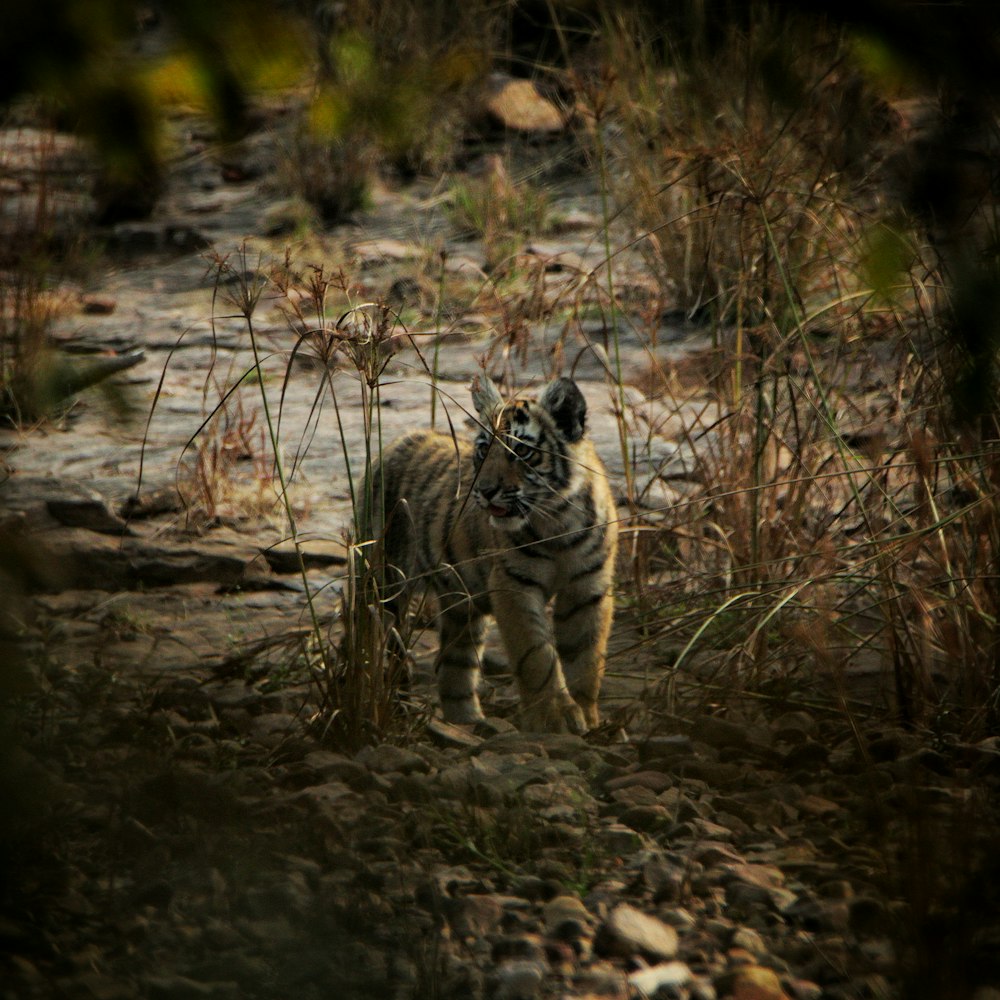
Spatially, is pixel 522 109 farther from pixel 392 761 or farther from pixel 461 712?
pixel 392 761

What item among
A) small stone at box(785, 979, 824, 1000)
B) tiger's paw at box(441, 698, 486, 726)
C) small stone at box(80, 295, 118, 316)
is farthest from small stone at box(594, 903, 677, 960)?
small stone at box(80, 295, 118, 316)

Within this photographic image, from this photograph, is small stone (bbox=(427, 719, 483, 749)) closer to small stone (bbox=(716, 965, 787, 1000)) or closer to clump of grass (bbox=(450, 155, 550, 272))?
small stone (bbox=(716, 965, 787, 1000))

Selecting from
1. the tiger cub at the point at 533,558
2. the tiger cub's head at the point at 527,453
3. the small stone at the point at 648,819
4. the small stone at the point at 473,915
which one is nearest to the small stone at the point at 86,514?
the tiger cub at the point at 533,558

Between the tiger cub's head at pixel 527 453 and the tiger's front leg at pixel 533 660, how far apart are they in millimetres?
233

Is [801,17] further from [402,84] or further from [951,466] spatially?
[951,466]

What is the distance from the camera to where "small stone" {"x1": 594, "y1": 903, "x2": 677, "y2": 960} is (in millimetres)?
2451

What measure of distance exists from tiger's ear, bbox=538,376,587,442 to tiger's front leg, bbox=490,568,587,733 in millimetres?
539

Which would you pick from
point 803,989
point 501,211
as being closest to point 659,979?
point 803,989

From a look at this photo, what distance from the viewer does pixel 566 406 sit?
424cm

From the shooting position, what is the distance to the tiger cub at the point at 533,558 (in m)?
4.00

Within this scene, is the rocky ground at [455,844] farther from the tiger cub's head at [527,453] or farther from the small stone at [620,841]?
the tiger cub's head at [527,453]

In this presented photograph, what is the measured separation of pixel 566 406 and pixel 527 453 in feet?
0.69

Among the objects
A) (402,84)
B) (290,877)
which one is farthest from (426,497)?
(402,84)

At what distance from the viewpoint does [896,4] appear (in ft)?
3.95
